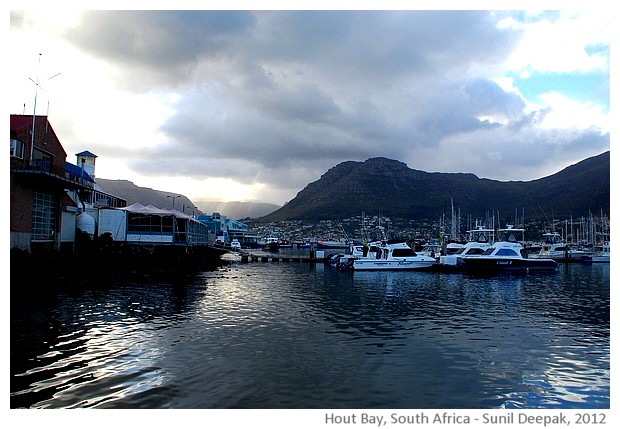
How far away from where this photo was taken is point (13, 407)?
9.53 metres

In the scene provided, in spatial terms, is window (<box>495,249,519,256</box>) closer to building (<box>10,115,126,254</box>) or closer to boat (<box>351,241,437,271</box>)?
boat (<box>351,241,437,271</box>)

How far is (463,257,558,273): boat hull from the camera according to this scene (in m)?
49.8

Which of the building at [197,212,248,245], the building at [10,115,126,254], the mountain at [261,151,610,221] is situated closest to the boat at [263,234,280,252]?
the building at [197,212,248,245]

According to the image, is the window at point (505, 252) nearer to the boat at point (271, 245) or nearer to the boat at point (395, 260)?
→ the boat at point (395, 260)

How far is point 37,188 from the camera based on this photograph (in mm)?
31703

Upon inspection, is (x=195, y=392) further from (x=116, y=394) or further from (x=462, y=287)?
(x=462, y=287)

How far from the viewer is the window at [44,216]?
1247 inches

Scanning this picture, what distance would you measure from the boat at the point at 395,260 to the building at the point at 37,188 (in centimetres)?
3358

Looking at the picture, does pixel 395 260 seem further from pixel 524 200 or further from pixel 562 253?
pixel 524 200

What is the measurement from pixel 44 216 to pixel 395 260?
38758 millimetres

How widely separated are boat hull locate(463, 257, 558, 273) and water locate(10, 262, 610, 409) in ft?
77.1

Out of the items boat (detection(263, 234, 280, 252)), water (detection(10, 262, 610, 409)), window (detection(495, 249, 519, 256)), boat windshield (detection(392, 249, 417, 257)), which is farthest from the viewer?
boat (detection(263, 234, 280, 252))
